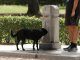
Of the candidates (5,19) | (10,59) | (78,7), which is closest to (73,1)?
(78,7)

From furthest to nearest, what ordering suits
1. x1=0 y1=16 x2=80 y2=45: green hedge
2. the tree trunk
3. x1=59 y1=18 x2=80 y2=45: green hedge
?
the tree trunk
x1=0 y1=16 x2=80 y2=45: green hedge
x1=59 y1=18 x2=80 y2=45: green hedge

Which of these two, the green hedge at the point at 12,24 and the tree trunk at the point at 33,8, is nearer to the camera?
the green hedge at the point at 12,24

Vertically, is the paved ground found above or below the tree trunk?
above

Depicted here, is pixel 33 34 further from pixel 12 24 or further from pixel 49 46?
pixel 12 24

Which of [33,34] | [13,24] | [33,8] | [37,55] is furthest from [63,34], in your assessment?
[33,8]

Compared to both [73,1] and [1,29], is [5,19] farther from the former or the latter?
[73,1]

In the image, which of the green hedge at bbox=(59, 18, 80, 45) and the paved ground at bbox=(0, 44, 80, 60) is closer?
the paved ground at bbox=(0, 44, 80, 60)

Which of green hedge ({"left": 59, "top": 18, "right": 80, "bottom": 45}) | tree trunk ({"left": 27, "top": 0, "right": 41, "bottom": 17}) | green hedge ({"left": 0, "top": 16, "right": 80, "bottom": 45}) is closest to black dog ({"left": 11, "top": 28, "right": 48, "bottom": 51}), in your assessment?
green hedge ({"left": 59, "top": 18, "right": 80, "bottom": 45})

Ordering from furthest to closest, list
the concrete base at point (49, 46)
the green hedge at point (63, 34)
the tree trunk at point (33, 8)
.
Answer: the tree trunk at point (33, 8)
the green hedge at point (63, 34)
the concrete base at point (49, 46)

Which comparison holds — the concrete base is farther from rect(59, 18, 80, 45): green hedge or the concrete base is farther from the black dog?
rect(59, 18, 80, 45): green hedge

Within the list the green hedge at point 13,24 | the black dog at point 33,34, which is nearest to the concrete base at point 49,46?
the black dog at point 33,34

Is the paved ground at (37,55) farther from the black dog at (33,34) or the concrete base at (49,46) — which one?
the black dog at (33,34)

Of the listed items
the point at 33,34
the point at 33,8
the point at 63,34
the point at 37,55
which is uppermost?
the point at 33,34

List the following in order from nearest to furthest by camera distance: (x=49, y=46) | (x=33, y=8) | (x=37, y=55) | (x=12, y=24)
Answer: (x=37, y=55), (x=49, y=46), (x=12, y=24), (x=33, y=8)
